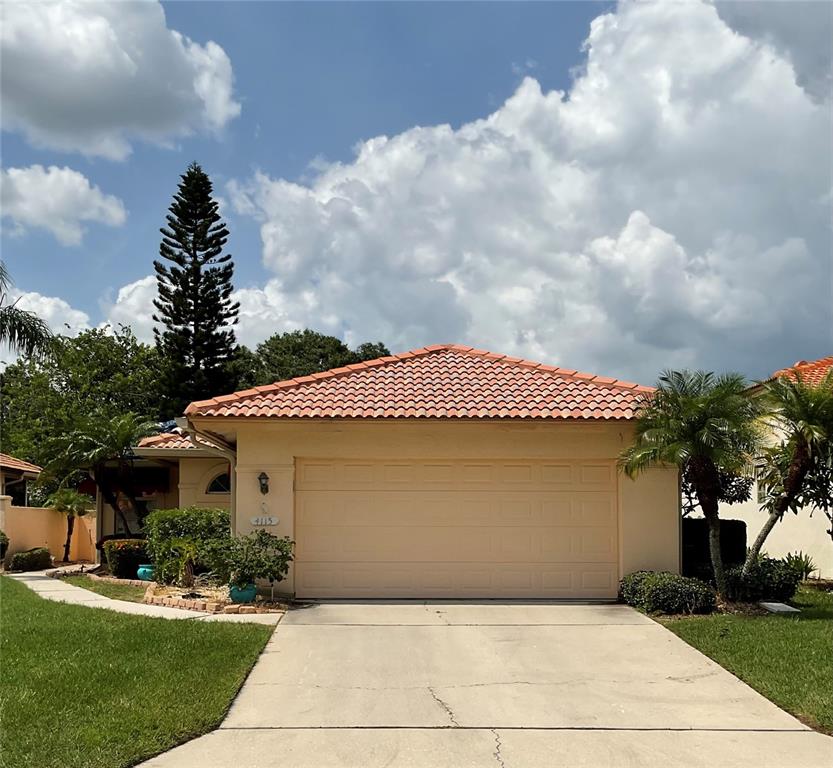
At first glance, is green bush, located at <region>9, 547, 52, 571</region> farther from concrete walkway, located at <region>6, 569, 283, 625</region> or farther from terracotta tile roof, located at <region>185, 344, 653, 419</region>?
terracotta tile roof, located at <region>185, 344, 653, 419</region>

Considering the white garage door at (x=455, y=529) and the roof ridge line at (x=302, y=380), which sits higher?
the roof ridge line at (x=302, y=380)

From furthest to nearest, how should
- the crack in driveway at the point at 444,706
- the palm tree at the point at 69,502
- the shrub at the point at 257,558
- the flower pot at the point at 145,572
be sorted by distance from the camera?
the palm tree at the point at 69,502 → the flower pot at the point at 145,572 → the shrub at the point at 257,558 → the crack in driveway at the point at 444,706

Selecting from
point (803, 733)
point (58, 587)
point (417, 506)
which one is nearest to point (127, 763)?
point (803, 733)

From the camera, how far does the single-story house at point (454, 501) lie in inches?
522

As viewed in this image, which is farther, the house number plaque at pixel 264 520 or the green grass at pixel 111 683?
the house number plaque at pixel 264 520

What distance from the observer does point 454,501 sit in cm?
1345

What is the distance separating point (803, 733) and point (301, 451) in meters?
8.24

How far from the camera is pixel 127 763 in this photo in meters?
5.86

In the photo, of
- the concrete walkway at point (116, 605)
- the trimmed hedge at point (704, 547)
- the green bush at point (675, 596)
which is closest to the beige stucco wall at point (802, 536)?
the trimmed hedge at point (704, 547)

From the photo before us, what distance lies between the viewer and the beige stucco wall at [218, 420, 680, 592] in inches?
519

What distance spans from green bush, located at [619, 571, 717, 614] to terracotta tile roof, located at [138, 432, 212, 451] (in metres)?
11.6

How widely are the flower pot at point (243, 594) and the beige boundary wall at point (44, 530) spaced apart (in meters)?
12.4

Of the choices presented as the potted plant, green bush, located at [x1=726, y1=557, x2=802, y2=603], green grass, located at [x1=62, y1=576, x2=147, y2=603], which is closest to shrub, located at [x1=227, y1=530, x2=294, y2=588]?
the potted plant

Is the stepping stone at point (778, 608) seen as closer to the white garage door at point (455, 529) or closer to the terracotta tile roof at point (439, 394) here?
the white garage door at point (455, 529)
